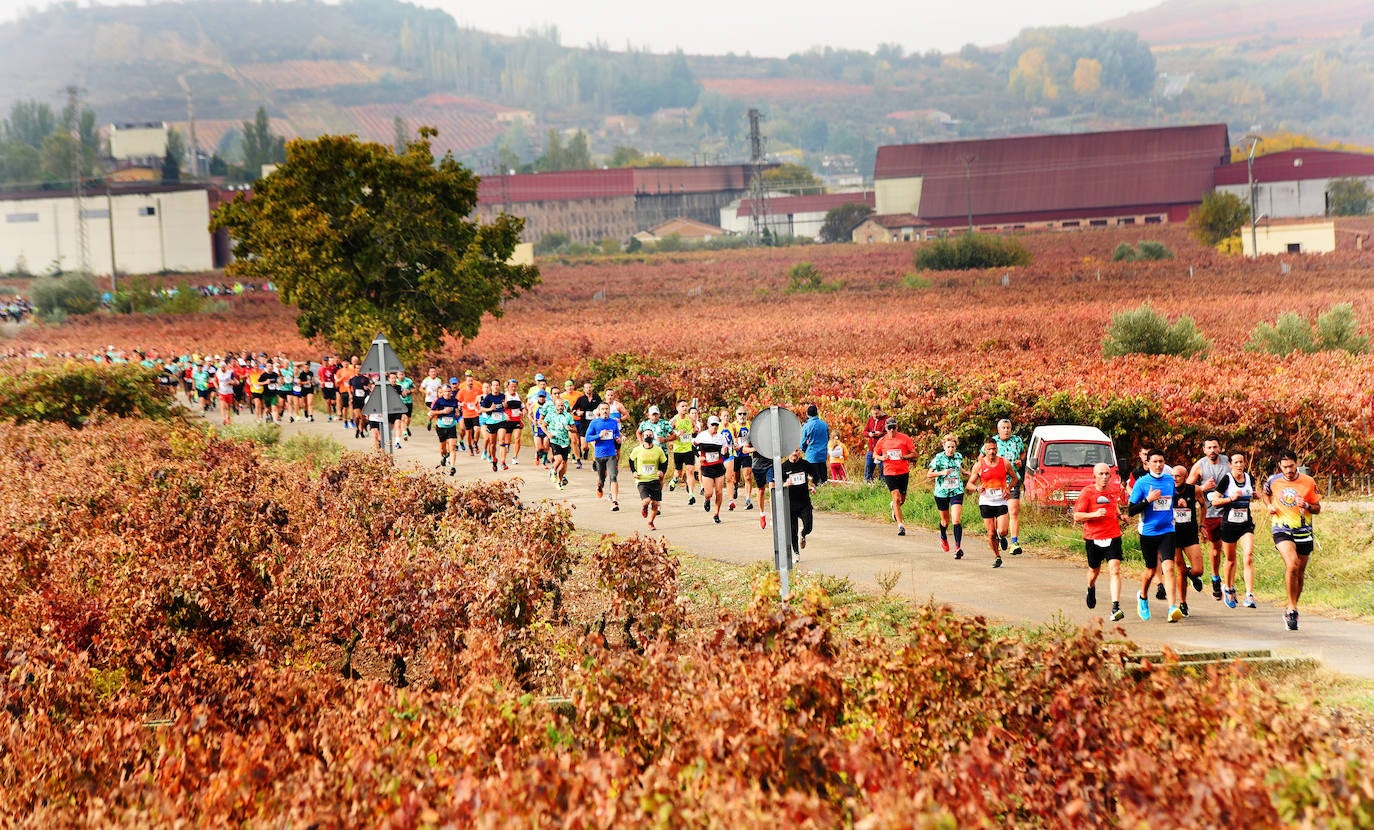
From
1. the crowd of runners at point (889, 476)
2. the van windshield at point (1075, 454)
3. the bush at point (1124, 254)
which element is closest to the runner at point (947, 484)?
the crowd of runners at point (889, 476)

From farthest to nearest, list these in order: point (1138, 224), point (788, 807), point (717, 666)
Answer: point (1138, 224)
point (717, 666)
point (788, 807)

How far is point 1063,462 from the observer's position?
19.7m

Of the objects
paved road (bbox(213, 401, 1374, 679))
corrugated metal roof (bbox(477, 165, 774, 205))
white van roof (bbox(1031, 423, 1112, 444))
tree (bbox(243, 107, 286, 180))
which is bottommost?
paved road (bbox(213, 401, 1374, 679))

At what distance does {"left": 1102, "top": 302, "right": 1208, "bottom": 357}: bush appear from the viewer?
34.8 metres

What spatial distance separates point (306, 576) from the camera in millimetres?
12586

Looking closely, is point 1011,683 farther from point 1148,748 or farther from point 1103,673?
point 1148,748

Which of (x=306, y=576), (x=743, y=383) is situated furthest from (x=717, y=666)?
(x=743, y=383)

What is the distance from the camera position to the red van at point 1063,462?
19.4 m

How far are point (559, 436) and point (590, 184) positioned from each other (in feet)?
417

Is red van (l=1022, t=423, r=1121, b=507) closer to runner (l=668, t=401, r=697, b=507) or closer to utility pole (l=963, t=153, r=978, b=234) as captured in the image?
runner (l=668, t=401, r=697, b=507)

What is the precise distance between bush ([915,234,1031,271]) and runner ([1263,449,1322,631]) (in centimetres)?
6978

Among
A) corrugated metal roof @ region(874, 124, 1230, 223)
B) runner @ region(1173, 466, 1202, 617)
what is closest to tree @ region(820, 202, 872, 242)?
corrugated metal roof @ region(874, 124, 1230, 223)

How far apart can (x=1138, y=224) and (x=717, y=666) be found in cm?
10702

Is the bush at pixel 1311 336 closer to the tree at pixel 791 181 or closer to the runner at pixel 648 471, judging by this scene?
the runner at pixel 648 471
